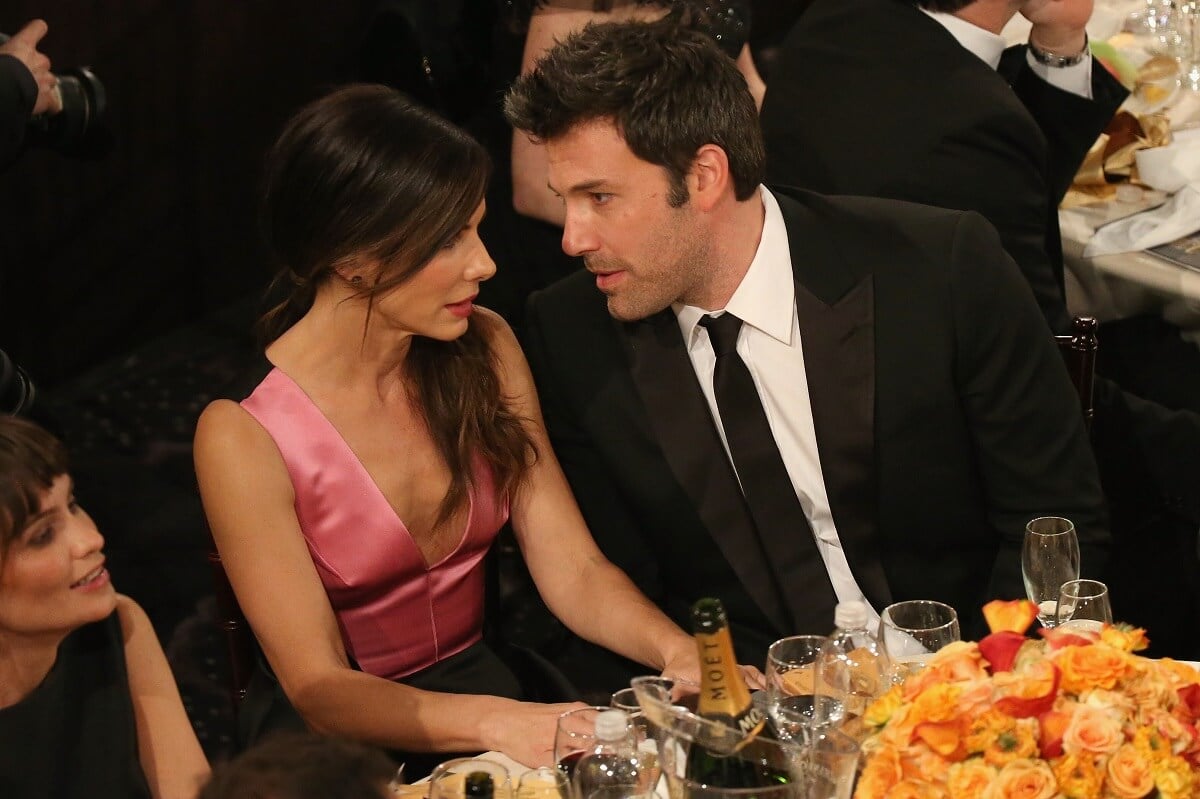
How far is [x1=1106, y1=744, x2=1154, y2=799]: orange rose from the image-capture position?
1.38m

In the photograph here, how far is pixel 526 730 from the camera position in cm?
204

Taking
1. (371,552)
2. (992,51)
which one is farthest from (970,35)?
(371,552)

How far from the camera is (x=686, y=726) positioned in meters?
1.60

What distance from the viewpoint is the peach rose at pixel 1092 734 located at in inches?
54.4

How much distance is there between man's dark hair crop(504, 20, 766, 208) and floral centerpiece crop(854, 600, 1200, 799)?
114cm

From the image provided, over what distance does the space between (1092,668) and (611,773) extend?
537 mm

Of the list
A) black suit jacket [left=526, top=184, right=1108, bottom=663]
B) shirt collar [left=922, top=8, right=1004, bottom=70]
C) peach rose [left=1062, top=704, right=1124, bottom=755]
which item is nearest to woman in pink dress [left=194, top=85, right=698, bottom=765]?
black suit jacket [left=526, top=184, right=1108, bottom=663]

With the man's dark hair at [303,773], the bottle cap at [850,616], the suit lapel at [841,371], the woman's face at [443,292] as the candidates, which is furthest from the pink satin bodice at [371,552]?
the man's dark hair at [303,773]

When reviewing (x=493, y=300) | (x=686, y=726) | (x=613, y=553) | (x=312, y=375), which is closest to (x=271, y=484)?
(x=312, y=375)

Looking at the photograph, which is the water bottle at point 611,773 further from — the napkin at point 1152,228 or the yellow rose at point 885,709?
the napkin at point 1152,228

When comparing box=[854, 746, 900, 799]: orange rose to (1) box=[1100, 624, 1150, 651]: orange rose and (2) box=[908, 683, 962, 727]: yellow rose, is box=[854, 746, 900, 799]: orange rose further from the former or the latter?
(1) box=[1100, 624, 1150, 651]: orange rose

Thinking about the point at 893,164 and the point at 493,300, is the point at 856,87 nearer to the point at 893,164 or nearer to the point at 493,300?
the point at 893,164

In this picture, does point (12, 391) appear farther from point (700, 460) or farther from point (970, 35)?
point (970, 35)

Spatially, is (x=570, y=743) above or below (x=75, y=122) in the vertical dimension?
below
